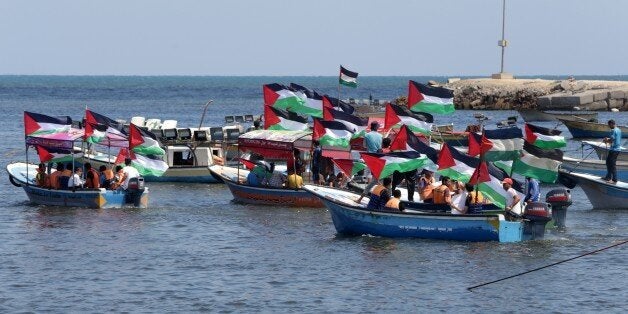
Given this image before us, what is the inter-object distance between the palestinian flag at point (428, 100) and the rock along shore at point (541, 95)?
190ft

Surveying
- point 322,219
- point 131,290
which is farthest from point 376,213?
point 131,290

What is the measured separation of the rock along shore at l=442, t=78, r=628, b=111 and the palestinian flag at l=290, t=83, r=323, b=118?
180 ft

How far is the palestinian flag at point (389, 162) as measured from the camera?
32.1 meters

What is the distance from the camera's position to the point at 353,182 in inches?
1457

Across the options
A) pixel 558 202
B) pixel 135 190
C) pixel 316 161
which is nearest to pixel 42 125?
pixel 135 190

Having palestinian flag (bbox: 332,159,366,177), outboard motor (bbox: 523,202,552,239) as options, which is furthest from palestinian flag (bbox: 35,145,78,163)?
outboard motor (bbox: 523,202,552,239)

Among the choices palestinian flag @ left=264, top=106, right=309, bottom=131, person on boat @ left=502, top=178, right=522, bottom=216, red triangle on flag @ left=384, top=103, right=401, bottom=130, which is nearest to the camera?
person on boat @ left=502, top=178, right=522, bottom=216

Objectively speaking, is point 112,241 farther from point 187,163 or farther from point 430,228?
point 187,163

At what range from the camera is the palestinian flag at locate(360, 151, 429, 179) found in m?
32.1

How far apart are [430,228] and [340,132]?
748 cm

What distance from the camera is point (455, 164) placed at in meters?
32.0

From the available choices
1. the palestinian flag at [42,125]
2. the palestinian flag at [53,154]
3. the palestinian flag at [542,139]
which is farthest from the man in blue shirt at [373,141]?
the palestinian flag at [42,125]

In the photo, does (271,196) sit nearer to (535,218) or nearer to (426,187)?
(426,187)

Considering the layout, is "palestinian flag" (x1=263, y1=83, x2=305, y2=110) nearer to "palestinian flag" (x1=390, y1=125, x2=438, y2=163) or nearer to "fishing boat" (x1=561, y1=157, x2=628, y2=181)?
"fishing boat" (x1=561, y1=157, x2=628, y2=181)
